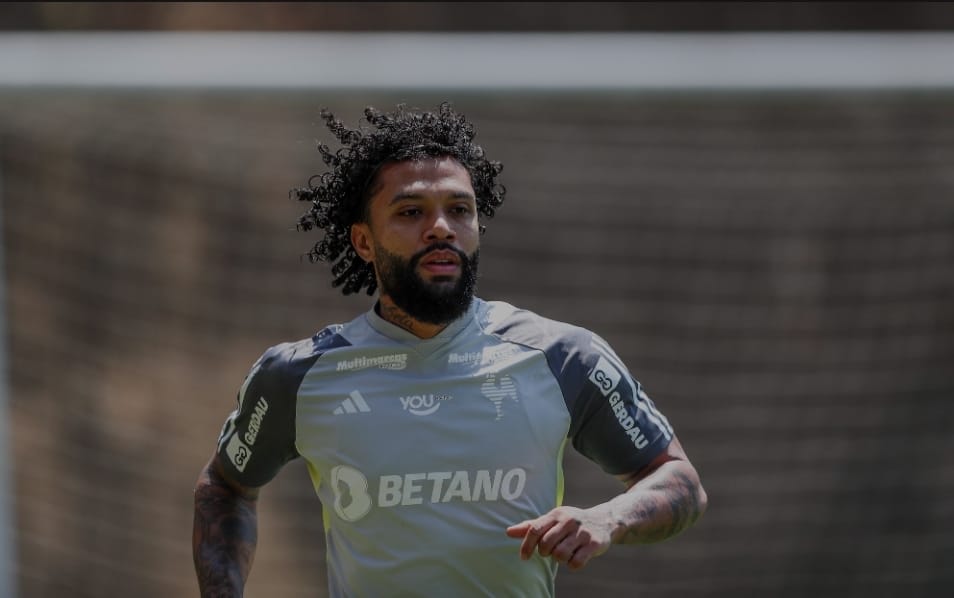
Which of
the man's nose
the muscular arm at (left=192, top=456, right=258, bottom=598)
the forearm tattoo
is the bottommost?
the muscular arm at (left=192, top=456, right=258, bottom=598)

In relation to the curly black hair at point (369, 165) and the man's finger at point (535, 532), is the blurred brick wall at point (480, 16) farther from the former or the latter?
the man's finger at point (535, 532)

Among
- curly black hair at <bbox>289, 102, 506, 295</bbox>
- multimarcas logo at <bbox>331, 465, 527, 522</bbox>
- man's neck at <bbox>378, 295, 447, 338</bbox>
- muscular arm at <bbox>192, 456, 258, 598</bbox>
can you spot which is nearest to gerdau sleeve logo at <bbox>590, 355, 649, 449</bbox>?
multimarcas logo at <bbox>331, 465, 527, 522</bbox>

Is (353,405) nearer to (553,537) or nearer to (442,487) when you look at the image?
(442,487)

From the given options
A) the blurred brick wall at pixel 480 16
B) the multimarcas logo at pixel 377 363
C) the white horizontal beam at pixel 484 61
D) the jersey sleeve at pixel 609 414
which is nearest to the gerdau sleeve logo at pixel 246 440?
the multimarcas logo at pixel 377 363

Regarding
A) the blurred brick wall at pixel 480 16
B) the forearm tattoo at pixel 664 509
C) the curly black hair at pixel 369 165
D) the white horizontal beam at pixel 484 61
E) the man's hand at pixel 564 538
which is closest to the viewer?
the man's hand at pixel 564 538

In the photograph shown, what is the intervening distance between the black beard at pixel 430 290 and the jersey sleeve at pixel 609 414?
0.28 meters

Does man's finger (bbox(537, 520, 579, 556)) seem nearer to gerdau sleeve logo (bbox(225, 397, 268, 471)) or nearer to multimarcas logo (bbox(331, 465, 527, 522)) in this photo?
multimarcas logo (bbox(331, 465, 527, 522))

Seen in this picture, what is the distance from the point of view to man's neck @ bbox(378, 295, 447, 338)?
3152 mm

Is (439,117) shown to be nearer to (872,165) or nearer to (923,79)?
(923,79)

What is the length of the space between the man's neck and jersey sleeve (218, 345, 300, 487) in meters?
0.26

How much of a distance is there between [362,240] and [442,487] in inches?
29.6

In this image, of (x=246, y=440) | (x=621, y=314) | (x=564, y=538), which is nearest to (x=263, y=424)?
(x=246, y=440)

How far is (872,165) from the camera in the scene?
→ 7.13 m

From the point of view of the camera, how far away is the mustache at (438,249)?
3.07 metres
